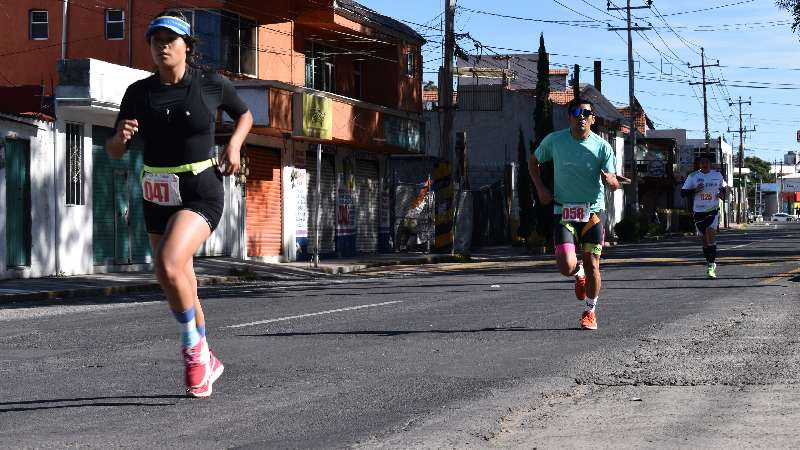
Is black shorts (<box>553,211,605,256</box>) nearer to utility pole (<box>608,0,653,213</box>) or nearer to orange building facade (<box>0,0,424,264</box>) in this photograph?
orange building facade (<box>0,0,424,264</box>)

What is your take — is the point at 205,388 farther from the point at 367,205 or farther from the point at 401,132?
the point at 367,205

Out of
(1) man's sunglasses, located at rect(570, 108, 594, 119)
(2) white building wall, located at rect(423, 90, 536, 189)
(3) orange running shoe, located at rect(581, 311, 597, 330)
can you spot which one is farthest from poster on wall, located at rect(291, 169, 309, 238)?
(2) white building wall, located at rect(423, 90, 536, 189)

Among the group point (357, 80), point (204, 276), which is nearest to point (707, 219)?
point (204, 276)

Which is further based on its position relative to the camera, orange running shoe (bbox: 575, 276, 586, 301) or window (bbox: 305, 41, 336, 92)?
window (bbox: 305, 41, 336, 92)

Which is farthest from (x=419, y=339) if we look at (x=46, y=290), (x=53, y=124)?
(x=53, y=124)

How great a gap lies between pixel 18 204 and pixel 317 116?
981 cm

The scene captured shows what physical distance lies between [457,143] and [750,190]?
151 meters

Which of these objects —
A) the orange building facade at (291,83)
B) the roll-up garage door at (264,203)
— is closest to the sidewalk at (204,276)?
the roll-up garage door at (264,203)

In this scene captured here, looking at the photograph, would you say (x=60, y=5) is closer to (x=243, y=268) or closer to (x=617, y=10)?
(x=243, y=268)

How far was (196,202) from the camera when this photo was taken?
270 inches

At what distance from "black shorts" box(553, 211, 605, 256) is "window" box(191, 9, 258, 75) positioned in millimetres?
19130

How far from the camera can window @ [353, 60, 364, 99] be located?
127 ft

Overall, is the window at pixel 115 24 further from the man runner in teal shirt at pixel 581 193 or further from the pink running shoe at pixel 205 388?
the pink running shoe at pixel 205 388

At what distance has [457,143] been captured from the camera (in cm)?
3366
